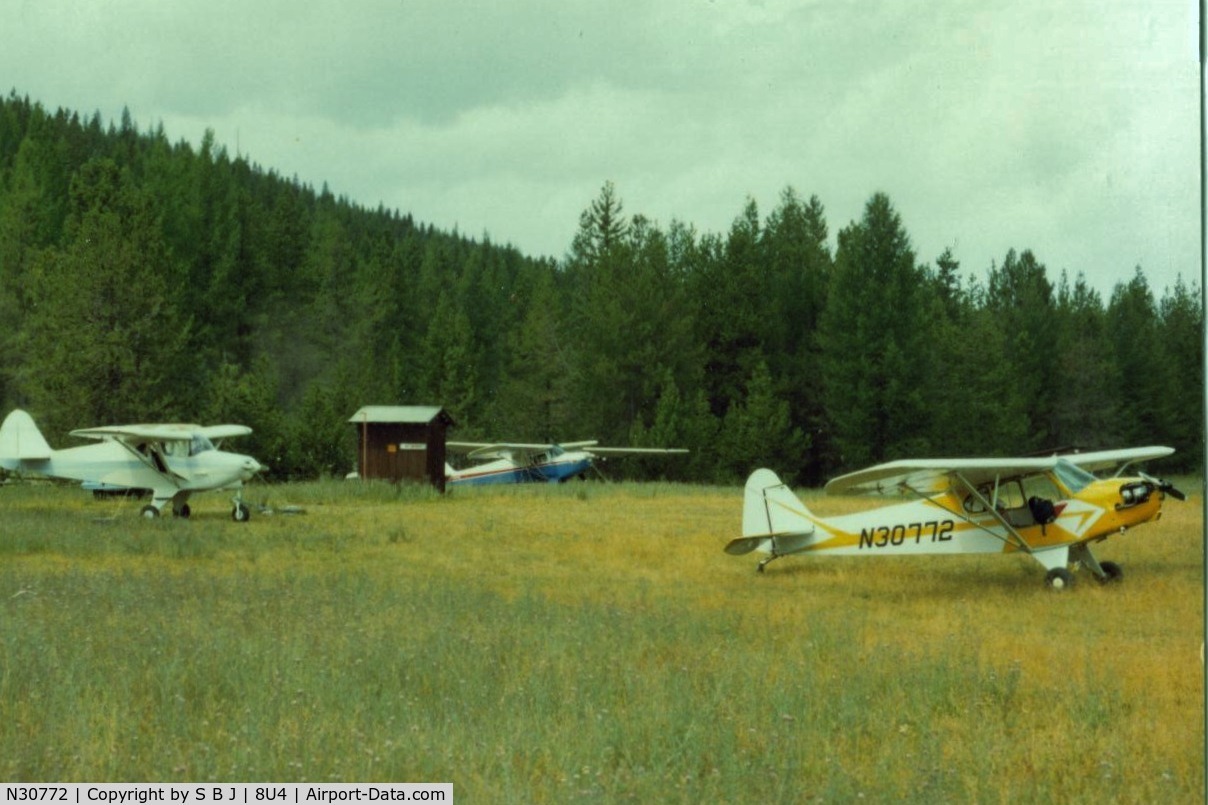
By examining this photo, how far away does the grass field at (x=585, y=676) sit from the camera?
4.76 meters

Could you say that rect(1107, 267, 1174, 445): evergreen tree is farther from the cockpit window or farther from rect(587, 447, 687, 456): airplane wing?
the cockpit window

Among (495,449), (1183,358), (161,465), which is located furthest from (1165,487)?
(495,449)

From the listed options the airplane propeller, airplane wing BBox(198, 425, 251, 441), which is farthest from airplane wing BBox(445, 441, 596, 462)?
the airplane propeller

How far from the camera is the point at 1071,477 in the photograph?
10641mm

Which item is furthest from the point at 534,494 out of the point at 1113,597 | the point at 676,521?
the point at 1113,597

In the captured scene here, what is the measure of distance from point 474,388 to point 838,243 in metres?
13.8

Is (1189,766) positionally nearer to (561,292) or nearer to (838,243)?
(838,243)

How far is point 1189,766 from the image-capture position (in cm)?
499

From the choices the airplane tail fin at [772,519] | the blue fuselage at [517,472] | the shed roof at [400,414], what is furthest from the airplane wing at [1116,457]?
the shed roof at [400,414]

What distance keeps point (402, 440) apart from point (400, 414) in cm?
53

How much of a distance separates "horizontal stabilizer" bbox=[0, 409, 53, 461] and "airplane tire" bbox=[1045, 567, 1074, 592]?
11920mm

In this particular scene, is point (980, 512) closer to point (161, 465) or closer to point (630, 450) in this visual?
point (630, 450)

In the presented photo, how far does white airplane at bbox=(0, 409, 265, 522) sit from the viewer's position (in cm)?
1534
